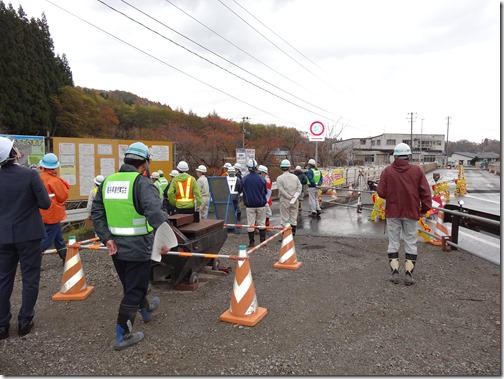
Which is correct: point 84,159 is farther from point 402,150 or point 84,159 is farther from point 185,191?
point 402,150

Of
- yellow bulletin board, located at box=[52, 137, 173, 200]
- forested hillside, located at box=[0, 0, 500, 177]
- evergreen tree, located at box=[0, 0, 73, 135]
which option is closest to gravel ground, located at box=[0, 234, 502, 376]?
yellow bulletin board, located at box=[52, 137, 173, 200]

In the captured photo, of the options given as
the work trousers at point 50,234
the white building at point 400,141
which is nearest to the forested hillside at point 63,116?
the work trousers at point 50,234

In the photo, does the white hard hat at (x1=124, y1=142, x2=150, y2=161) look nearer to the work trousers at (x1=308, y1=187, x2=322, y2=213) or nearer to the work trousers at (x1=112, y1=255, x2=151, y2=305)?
the work trousers at (x1=112, y1=255, x2=151, y2=305)

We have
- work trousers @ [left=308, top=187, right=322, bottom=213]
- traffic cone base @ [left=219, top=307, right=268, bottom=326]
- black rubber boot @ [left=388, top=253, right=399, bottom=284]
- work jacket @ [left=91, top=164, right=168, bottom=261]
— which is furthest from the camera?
work trousers @ [left=308, top=187, right=322, bottom=213]

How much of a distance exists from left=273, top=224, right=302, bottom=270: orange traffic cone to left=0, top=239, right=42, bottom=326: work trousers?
3.80 metres

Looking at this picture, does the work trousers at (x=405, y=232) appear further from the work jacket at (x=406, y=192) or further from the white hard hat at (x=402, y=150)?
the white hard hat at (x=402, y=150)

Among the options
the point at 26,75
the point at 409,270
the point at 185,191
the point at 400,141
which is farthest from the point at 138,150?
the point at 400,141

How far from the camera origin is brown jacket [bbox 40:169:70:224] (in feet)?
19.4

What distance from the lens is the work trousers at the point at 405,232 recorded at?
222 inches

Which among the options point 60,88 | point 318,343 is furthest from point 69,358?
point 60,88

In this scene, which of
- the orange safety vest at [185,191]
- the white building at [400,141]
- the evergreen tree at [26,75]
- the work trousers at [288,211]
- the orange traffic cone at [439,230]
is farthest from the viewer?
the white building at [400,141]

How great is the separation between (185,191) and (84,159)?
504cm

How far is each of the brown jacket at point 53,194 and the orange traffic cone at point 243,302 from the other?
137 inches

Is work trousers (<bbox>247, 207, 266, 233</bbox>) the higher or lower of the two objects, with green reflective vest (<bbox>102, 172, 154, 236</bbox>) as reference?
lower
